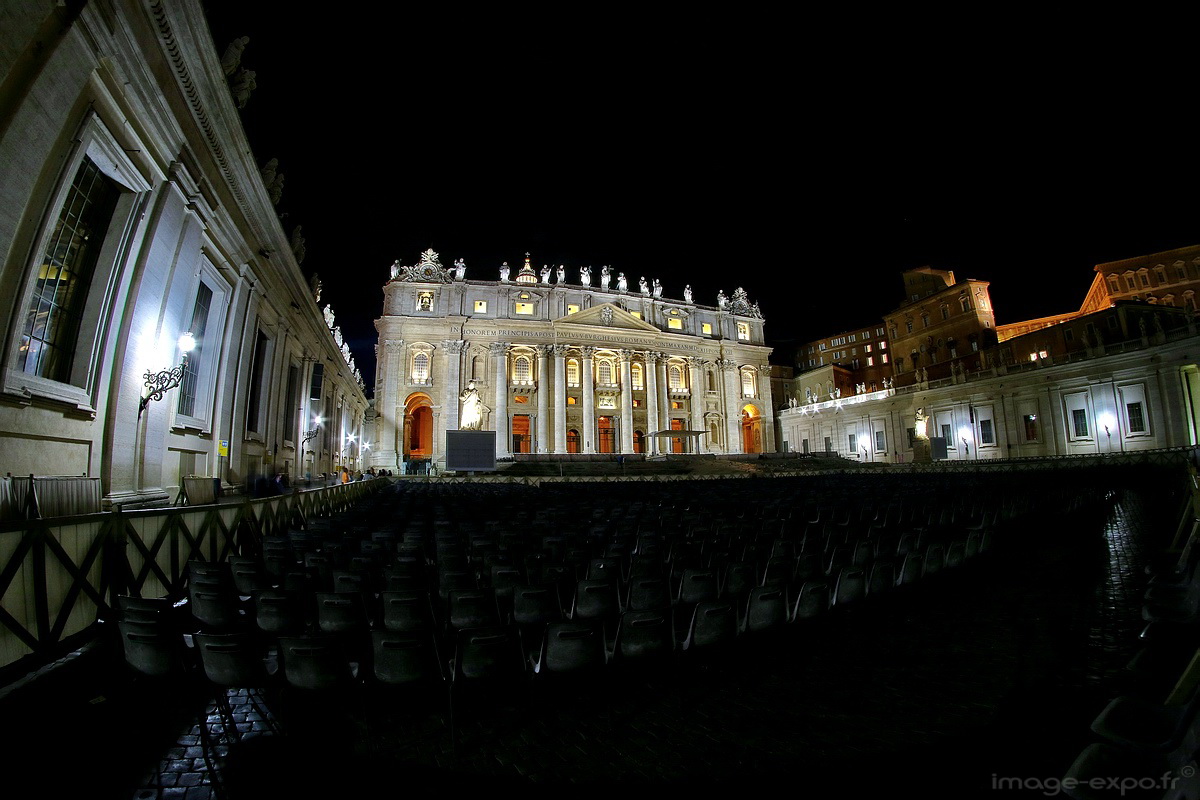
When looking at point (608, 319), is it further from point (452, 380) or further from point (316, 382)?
point (316, 382)

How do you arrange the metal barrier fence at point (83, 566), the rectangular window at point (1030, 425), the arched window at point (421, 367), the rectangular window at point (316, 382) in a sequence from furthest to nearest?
the arched window at point (421, 367), the rectangular window at point (1030, 425), the rectangular window at point (316, 382), the metal barrier fence at point (83, 566)

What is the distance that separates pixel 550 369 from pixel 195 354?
35.2m

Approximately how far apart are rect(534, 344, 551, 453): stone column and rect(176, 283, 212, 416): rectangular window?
33.5 metres

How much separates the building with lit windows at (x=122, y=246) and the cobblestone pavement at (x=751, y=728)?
7350mm

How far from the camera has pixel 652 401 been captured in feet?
170

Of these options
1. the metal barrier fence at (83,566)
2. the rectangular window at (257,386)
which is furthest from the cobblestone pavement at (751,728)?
the rectangular window at (257,386)

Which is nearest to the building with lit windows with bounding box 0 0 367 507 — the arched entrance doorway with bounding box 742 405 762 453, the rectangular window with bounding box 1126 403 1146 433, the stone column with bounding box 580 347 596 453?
the stone column with bounding box 580 347 596 453

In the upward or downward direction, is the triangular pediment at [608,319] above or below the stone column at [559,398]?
above

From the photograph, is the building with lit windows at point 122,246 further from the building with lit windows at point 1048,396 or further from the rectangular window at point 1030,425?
the rectangular window at point 1030,425

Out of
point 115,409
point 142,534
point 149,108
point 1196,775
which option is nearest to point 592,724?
point 1196,775

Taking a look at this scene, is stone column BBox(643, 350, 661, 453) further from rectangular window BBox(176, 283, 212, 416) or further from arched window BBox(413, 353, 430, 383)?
rectangular window BBox(176, 283, 212, 416)

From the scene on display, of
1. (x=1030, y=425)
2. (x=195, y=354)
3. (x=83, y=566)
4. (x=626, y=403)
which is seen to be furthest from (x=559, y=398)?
(x=83, y=566)

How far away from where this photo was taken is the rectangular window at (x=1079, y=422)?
32.9 metres

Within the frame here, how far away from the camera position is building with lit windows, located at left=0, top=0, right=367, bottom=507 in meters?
7.25
